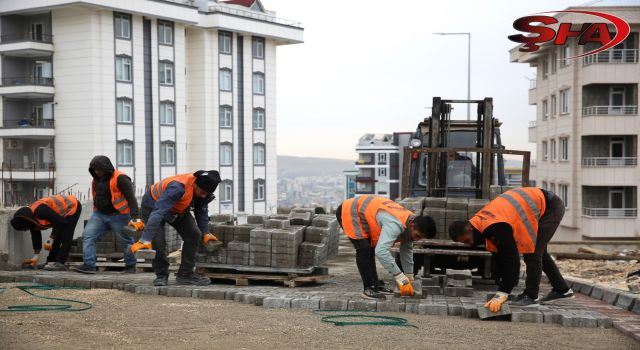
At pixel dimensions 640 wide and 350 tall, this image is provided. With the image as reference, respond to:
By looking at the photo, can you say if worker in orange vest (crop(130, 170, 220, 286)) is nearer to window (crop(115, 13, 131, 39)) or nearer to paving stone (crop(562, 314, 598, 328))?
paving stone (crop(562, 314, 598, 328))

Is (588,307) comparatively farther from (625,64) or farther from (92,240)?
(625,64)

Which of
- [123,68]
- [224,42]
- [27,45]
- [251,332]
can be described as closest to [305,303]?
[251,332]

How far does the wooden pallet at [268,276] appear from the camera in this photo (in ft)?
34.7

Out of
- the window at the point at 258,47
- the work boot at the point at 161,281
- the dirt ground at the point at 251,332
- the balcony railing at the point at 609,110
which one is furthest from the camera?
the window at the point at 258,47

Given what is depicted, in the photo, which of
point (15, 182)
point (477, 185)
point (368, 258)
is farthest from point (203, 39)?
point (368, 258)

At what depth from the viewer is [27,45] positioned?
131 ft

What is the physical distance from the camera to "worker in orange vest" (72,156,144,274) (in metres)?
11.5

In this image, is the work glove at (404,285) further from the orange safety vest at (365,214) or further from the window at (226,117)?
the window at (226,117)

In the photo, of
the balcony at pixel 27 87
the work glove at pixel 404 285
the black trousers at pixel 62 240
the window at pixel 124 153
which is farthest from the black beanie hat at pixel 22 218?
the balcony at pixel 27 87

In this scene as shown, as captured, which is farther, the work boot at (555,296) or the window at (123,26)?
the window at (123,26)

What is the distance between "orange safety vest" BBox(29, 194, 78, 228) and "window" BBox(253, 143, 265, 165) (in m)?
37.8

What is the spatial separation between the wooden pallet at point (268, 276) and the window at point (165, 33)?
111 ft

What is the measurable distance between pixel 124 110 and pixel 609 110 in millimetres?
24141

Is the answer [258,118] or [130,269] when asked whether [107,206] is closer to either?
[130,269]
